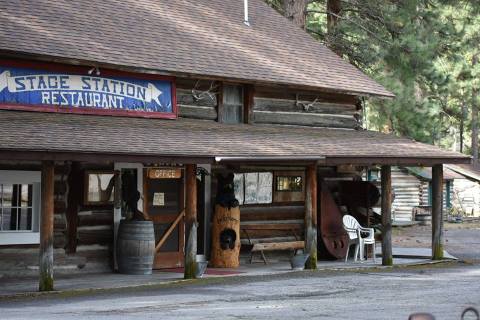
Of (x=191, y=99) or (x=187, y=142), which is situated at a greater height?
(x=191, y=99)

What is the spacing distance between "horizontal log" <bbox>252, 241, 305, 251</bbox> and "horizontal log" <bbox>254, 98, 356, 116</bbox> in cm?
295

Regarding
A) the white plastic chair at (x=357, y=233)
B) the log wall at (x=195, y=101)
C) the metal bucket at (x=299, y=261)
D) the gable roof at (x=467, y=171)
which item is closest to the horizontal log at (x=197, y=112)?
the log wall at (x=195, y=101)

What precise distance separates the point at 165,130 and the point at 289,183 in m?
4.95

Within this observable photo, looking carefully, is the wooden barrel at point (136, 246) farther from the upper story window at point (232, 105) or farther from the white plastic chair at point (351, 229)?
the white plastic chair at point (351, 229)

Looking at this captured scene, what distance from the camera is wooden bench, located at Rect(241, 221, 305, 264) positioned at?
21078 millimetres

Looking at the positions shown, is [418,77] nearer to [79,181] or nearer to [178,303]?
[79,181]

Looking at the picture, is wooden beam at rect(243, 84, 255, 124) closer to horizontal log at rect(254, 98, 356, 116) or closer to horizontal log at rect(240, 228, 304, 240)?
horizontal log at rect(254, 98, 356, 116)

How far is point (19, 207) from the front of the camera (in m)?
17.3

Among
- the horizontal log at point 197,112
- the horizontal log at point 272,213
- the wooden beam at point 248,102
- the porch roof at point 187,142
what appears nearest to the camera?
the porch roof at point 187,142

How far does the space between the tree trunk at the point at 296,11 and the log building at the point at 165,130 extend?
199 inches

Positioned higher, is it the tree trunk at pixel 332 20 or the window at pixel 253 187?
the tree trunk at pixel 332 20

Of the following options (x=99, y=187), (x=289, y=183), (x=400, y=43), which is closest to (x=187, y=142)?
(x=99, y=187)

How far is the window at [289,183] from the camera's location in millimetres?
22344

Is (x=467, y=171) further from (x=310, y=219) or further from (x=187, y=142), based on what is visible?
(x=187, y=142)
